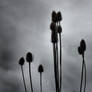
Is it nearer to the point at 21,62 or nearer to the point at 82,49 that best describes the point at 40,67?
the point at 21,62

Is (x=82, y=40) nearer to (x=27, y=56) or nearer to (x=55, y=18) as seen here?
(x=55, y=18)

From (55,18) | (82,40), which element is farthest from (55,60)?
(82,40)

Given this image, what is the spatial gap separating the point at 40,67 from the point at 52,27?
2.89m

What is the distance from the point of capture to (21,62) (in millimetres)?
6820

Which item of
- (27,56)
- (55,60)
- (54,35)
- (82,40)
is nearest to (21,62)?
(27,56)

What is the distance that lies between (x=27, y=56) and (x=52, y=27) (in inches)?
107

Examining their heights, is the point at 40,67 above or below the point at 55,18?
below

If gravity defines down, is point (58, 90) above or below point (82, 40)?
below

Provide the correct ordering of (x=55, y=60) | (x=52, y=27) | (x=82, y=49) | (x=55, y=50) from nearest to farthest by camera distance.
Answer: (x=55, y=60) → (x=55, y=50) → (x=52, y=27) → (x=82, y=49)

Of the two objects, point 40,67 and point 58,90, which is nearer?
point 58,90

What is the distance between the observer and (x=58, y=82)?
3213mm

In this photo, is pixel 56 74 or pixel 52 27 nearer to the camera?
pixel 56 74

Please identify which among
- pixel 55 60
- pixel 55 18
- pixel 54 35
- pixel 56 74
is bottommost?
pixel 56 74

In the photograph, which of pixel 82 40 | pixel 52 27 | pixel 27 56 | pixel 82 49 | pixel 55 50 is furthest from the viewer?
pixel 27 56
